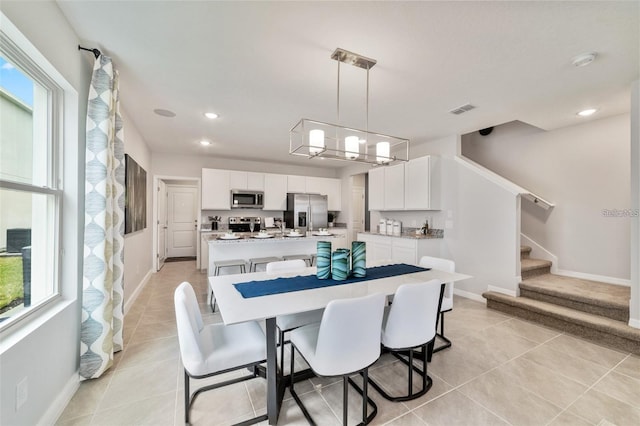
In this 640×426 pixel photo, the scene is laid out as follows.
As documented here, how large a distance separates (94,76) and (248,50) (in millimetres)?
1200

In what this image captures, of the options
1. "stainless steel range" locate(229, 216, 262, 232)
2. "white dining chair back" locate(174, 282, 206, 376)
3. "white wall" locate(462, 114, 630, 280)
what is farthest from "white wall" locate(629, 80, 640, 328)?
"stainless steel range" locate(229, 216, 262, 232)

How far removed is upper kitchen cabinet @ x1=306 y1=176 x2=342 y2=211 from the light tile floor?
4475mm

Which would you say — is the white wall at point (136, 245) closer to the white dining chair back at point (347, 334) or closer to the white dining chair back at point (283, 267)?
the white dining chair back at point (283, 267)

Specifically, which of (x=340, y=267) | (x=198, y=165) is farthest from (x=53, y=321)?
(x=198, y=165)

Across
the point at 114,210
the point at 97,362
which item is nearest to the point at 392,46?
the point at 114,210

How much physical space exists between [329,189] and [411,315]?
524cm

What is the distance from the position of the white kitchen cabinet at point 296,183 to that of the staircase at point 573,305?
14.1 feet

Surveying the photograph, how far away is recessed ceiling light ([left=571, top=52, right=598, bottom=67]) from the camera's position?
204 centimetres

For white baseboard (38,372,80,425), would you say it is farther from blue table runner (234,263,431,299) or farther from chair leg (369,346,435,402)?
chair leg (369,346,435,402)

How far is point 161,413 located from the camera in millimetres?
1708

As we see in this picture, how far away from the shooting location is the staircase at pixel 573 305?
2594 mm

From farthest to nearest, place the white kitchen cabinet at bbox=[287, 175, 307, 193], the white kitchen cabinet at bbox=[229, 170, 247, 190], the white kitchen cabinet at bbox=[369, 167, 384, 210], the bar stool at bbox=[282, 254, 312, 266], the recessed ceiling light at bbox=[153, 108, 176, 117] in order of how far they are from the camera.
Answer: the white kitchen cabinet at bbox=[287, 175, 307, 193], the white kitchen cabinet at bbox=[229, 170, 247, 190], the white kitchen cabinet at bbox=[369, 167, 384, 210], the bar stool at bbox=[282, 254, 312, 266], the recessed ceiling light at bbox=[153, 108, 176, 117]

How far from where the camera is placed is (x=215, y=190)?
5.66m

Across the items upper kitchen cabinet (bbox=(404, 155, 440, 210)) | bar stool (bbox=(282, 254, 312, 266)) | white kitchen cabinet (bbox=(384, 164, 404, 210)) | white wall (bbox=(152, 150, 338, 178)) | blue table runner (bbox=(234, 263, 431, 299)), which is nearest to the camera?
blue table runner (bbox=(234, 263, 431, 299))
